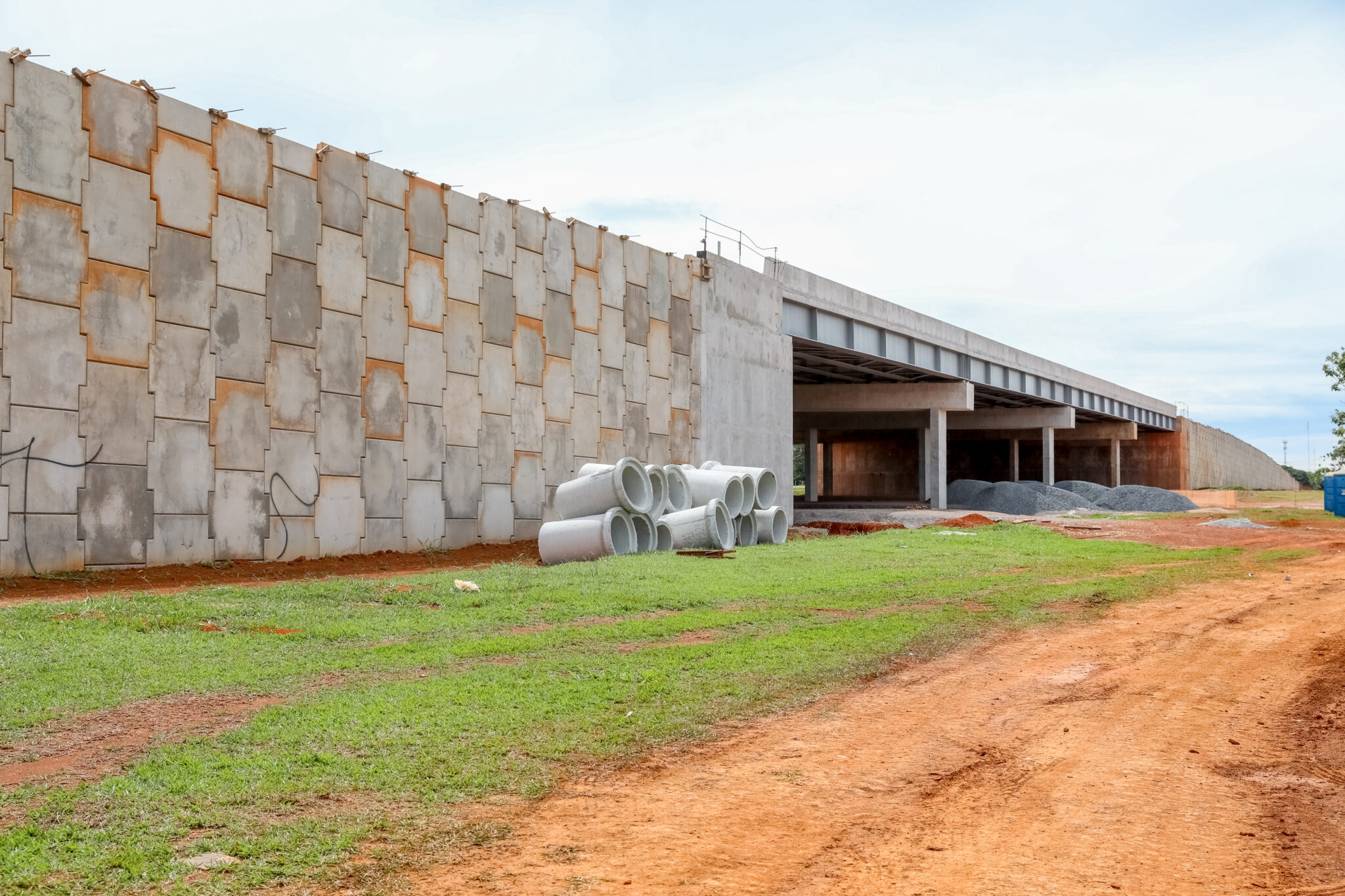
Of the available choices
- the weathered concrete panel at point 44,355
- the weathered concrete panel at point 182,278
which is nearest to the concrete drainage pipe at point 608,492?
the weathered concrete panel at point 182,278

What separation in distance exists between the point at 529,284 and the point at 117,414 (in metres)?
9.61

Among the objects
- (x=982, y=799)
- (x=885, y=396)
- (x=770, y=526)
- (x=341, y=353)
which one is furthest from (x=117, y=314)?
(x=885, y=396)

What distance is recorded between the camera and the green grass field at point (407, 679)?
4969 millimetres

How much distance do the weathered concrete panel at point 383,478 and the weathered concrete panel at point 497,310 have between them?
3476 mm

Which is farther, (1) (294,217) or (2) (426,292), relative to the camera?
(2) (426,292)

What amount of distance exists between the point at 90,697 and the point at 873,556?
14361mm

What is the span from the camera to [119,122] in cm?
1549

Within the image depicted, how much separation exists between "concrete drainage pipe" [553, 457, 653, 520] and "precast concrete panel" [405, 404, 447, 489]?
2.49 meters

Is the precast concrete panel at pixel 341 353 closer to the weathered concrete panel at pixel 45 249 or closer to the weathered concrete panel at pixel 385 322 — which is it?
the weathered concrete panel at pixel 385 322

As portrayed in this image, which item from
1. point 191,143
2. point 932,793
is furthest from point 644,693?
point 191,143

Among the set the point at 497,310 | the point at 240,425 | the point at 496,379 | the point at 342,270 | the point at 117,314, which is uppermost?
the point at 342,270

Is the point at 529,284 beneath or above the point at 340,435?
above

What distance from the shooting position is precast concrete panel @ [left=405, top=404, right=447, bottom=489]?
65.5ft

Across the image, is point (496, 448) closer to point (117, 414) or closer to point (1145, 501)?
point (117, 414)
